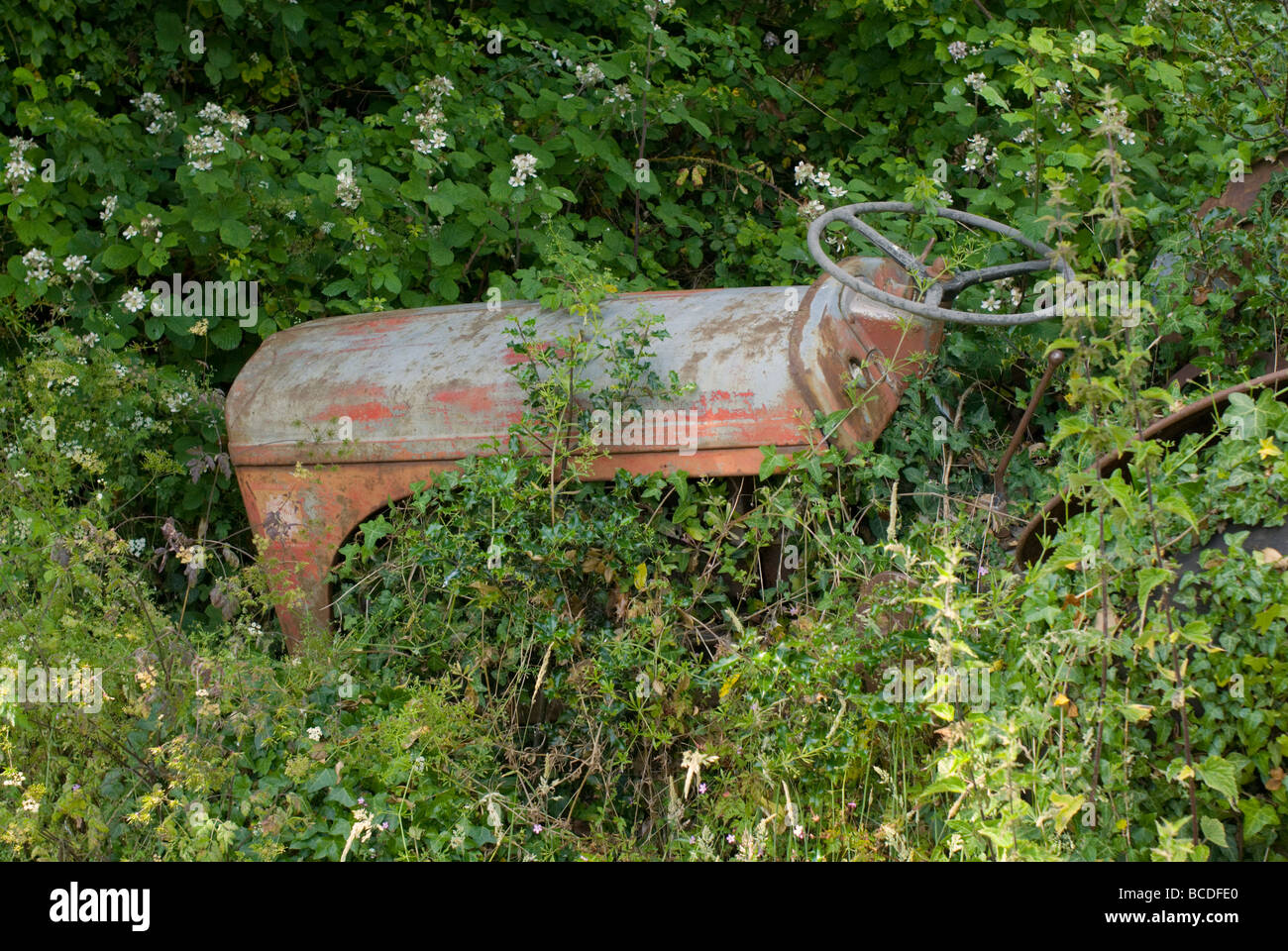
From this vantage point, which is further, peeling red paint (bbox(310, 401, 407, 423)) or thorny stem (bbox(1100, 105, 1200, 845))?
peeling red paint (bbox(310, 401, 407, 423))

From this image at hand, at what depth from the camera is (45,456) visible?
156 inches

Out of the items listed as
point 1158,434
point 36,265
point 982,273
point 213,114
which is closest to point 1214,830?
point 1158,434

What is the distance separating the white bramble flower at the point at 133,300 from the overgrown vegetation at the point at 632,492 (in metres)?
0.13

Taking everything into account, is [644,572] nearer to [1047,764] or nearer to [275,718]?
[275,718]

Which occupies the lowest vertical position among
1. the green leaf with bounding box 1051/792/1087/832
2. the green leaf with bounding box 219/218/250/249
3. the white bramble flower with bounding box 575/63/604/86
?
the green leaf with bounding box 1051/792/1087/832

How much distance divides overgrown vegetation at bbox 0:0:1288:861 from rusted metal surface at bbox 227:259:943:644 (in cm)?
12

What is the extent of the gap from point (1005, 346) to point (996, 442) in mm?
363

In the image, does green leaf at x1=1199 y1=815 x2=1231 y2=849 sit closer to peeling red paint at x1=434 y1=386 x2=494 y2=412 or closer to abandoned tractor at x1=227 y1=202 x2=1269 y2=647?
abandoned tractor at x1=227 y1=202 x2=1269 y2=647

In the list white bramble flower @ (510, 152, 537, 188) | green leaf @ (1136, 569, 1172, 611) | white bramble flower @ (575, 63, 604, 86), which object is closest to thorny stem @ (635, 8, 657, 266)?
white bramble flower @ (575, 63, 604, 86)

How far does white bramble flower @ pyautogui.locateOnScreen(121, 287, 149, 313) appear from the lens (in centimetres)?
434

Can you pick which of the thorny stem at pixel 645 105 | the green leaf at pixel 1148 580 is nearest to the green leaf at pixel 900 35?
the thorny stem at pixel 645 105

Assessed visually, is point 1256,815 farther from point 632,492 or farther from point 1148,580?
point 632,492

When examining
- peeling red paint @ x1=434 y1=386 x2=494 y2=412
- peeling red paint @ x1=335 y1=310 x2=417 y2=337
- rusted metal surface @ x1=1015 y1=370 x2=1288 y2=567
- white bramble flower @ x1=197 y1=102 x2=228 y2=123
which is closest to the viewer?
rusted metal surface @ x1=1015 y1=370 x2=1288 y2=567
